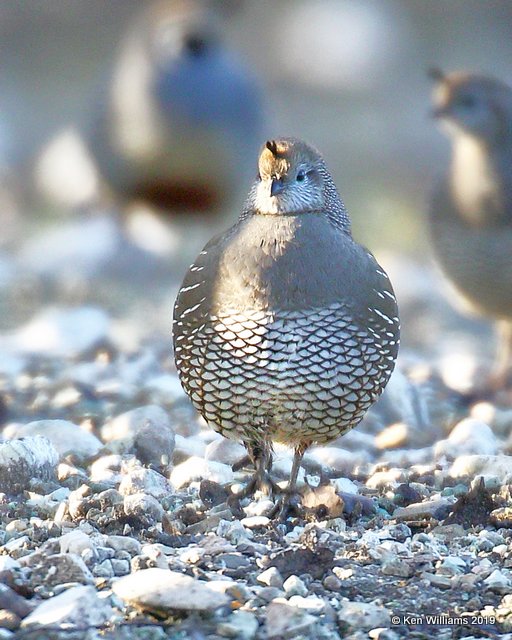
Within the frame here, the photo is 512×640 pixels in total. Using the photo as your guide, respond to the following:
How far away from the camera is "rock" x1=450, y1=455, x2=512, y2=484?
4590 millimetres

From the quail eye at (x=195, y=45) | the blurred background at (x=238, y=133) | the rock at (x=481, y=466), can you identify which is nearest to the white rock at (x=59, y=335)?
the blurred background at (x=238, y=133)

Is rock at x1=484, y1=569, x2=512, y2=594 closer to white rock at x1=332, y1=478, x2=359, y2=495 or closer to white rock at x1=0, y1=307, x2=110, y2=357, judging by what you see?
white rock at x1=332, y1=478, x2=359, y2=495

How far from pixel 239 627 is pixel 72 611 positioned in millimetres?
366

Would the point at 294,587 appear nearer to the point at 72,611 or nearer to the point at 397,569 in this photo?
the point at 397,569

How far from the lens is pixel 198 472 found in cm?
450

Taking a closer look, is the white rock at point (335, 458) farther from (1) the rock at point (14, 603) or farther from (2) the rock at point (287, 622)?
(1) the rock at point (14, 603)

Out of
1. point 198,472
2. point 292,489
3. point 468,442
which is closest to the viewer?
point 292,489

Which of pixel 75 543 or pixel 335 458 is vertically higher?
pixel 335 458

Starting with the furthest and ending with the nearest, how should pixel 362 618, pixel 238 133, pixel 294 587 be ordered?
pixel 238 133
pixel 294 587
pixel 362 618

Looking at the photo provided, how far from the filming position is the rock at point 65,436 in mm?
4852

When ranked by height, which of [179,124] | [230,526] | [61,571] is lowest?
[61,571]

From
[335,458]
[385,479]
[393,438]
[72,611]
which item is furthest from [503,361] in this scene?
[72,611]

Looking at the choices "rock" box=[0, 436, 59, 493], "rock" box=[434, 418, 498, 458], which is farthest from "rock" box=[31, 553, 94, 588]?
"rock" box=[434, 418, 498, 458]

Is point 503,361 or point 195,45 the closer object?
point 503,361
